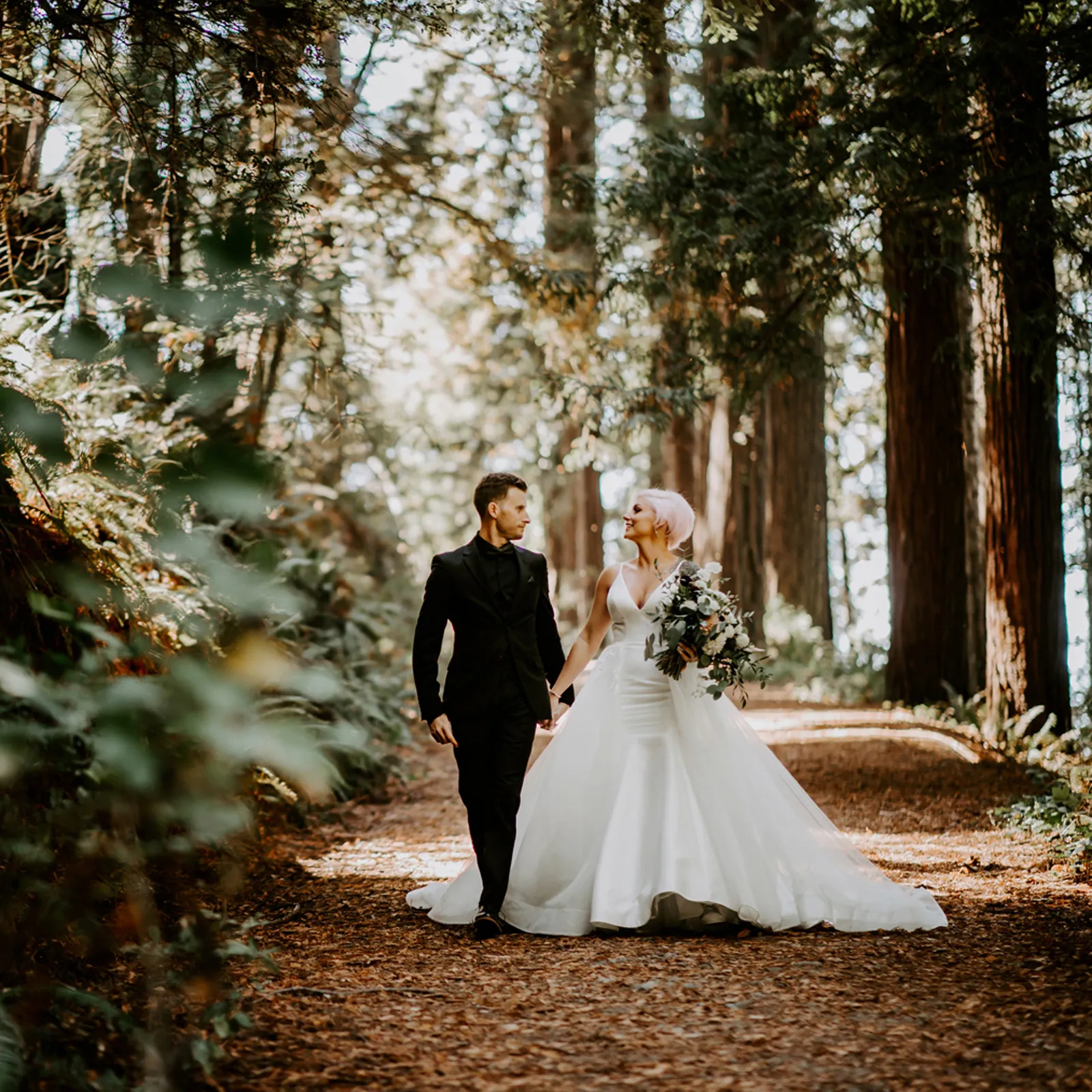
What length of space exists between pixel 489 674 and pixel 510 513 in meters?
0.82

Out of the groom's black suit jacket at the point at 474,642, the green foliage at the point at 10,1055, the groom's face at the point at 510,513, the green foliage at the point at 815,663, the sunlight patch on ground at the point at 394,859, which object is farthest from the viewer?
the green foliage at the point at 815,663

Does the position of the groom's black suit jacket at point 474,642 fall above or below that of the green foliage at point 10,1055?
above

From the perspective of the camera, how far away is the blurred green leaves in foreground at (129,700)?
87.3 inches

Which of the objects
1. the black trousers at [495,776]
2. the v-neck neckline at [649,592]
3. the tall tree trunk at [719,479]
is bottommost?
the black trousers at [495,776]

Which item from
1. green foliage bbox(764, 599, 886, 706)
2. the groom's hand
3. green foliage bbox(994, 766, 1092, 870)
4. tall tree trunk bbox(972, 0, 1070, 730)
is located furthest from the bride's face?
green foliage bbox(764, 599, 886, 706)

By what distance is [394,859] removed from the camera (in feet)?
26.1

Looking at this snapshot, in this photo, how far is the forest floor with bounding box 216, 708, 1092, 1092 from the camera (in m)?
3.70

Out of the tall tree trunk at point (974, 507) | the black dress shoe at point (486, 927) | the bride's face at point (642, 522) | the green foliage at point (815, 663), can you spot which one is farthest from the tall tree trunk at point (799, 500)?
the black dress shoe at point (486, 927)

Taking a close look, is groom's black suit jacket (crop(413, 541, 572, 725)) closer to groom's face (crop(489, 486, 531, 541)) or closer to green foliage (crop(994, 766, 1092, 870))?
groom's face (crop(489, 486, 531, 541))

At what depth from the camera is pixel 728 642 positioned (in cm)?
599

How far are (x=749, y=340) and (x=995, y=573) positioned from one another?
3.53 m

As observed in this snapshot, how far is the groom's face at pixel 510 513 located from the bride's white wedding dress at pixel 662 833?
2.59 ft

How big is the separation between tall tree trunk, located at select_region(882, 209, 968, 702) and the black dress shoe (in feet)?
29.3

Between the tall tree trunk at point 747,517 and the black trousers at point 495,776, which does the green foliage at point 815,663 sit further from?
the black trousers at point 495,776
